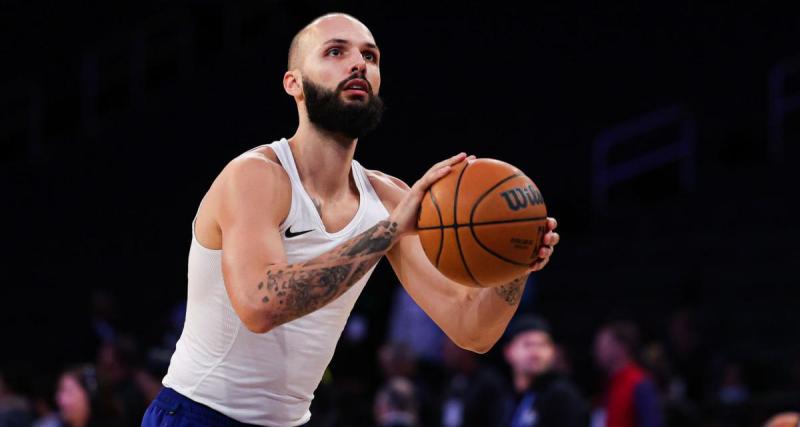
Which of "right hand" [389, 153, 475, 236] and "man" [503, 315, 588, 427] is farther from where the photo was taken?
"man" [503, 315, 588, 427]

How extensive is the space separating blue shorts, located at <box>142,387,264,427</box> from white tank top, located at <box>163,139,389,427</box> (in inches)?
0.8

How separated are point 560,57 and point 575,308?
12.9ft

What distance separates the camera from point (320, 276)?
341 cm

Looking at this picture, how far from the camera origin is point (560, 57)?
49.6 ft

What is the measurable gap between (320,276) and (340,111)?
678 mm

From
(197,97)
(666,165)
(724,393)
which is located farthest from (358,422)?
(197,97)

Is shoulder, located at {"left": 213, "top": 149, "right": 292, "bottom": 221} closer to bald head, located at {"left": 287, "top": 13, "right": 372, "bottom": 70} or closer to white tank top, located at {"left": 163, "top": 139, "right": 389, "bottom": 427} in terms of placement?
white tank top, located at {"left": 163, "top": 139, "right": 389, "bottom": 427}

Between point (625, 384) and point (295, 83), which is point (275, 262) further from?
point (625, 384)

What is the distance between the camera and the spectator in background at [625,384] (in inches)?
324

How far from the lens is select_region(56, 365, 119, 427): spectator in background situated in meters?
8.13

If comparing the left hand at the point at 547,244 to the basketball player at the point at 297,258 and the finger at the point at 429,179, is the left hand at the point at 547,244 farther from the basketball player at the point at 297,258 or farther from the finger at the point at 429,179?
the finger at the point at 429,179

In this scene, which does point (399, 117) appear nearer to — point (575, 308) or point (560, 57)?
point (560, 57)

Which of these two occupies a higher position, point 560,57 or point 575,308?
point 560,57

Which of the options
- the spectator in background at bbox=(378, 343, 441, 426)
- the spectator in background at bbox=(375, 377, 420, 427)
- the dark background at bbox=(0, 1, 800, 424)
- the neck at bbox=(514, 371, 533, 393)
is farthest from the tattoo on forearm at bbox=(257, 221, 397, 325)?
the dark background at bbox=(0, 1, 800, 424)
